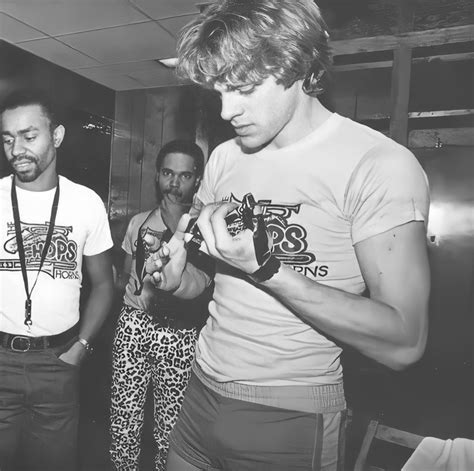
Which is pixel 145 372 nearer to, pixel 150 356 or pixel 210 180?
pixel 150 356

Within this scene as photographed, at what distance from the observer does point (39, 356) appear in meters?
2.01

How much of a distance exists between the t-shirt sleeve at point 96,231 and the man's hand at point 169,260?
1.08m

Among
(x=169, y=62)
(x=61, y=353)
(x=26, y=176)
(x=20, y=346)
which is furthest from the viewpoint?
(x=169, y=62)

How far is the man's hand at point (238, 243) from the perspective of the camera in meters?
0.91

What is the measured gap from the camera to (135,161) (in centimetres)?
354

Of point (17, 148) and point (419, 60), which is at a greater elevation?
point (419, 60)

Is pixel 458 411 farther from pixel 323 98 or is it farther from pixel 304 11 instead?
pixel 304 11

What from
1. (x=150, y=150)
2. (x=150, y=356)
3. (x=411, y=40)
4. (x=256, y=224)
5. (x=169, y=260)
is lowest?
(x=150, y=356)

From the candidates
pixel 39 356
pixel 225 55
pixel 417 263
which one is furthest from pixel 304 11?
pixel 39 356

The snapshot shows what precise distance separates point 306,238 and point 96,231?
1440 millimetres

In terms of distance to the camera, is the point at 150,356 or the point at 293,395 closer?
the point at 293,395

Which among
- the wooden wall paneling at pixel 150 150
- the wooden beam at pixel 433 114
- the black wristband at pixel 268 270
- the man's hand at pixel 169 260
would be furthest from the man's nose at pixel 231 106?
the wooden wall paneling at pixel 150 150

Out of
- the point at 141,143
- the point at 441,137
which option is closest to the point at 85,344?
the point at 141,143

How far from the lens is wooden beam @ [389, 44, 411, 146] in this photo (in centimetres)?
220
